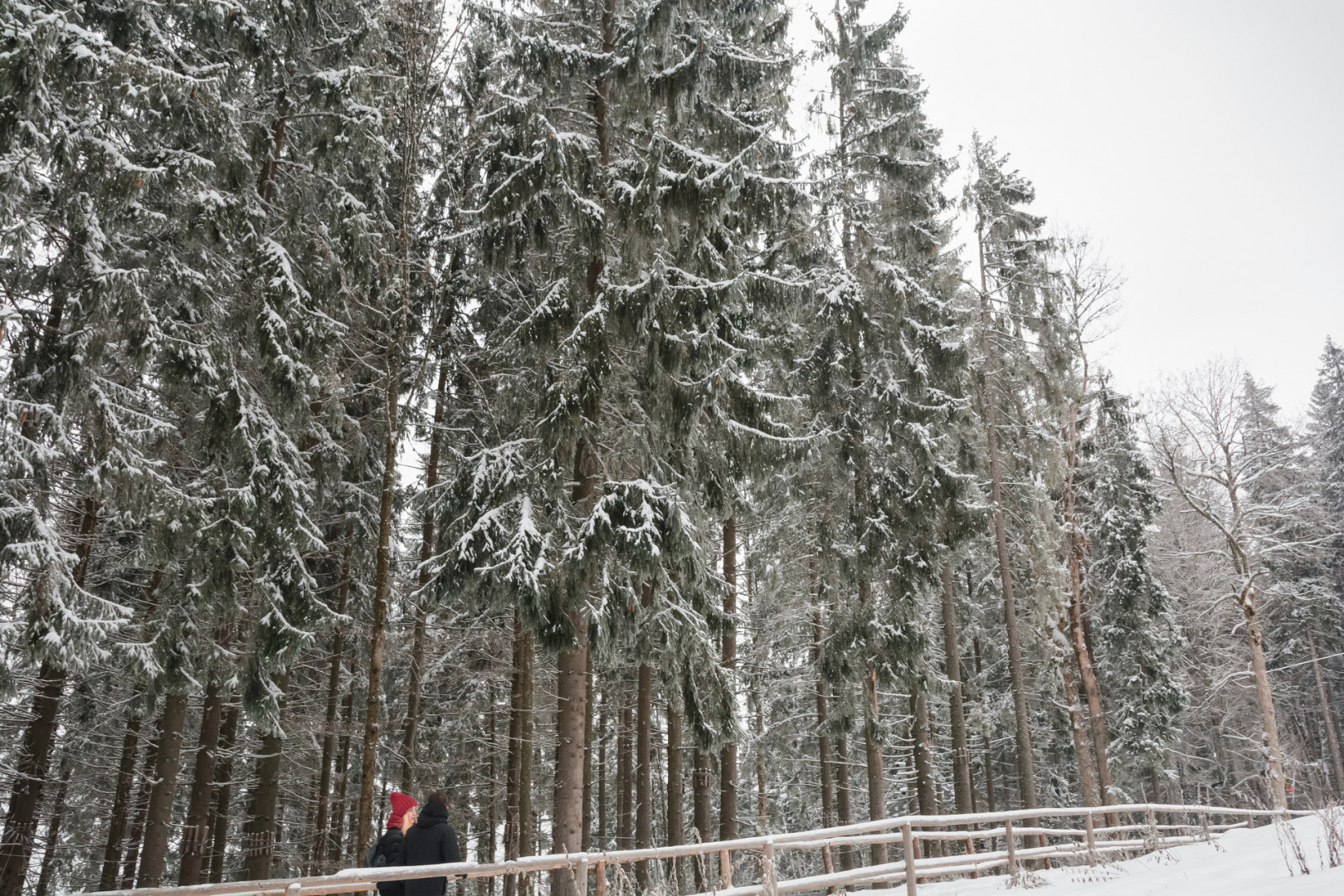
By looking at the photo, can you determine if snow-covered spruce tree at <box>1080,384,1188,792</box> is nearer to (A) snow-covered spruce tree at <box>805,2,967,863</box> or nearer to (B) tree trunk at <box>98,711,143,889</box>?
(A) snow-covered spruce tree at <box>805,2,967,863</box>

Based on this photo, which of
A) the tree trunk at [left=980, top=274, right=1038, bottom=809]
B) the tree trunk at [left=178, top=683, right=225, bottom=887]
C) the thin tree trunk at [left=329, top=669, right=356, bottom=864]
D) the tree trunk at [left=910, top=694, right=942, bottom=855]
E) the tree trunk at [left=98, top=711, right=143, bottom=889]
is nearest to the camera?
the tree trunk at [left=178, top=683, right=225, bottom=887]

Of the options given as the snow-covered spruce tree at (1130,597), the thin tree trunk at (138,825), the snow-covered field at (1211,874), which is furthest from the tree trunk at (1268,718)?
the thin tree trunk at (138,825)

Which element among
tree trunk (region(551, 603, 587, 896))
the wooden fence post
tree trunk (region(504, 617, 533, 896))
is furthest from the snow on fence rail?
tree trunk (region(504, 617, 533, 896))

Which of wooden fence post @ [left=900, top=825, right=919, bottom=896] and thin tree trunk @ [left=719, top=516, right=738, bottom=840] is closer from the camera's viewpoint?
wooden fence post @ [left=900, top=825, right=919, bottom=896]

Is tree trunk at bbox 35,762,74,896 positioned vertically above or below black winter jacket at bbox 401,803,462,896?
below

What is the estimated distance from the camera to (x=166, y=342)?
10305mm

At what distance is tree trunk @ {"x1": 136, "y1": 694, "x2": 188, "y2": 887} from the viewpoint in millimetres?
11117

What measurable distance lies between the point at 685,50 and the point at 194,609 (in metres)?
10.7

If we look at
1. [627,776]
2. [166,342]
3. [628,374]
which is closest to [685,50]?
[628,374]

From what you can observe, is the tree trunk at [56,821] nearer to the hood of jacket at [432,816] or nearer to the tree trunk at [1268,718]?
the hood of jacket at [432,816]

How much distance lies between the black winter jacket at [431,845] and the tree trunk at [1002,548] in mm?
14286


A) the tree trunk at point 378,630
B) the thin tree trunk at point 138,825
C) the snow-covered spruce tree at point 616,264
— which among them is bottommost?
the thin tree trunk at point 138,825

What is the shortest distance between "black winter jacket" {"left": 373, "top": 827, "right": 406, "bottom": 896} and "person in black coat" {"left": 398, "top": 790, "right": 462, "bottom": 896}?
0.04 m

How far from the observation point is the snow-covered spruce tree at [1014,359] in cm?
1933
